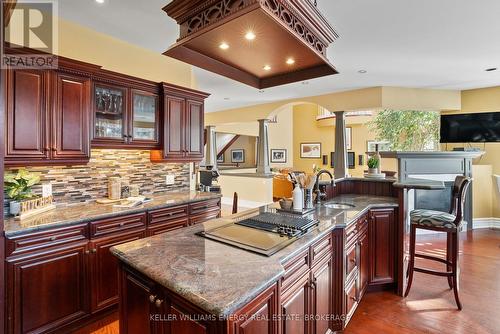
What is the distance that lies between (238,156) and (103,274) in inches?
344

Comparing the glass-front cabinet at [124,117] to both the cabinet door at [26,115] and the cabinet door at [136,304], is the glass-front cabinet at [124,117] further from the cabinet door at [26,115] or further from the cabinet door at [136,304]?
the cabinet door at [136,304]

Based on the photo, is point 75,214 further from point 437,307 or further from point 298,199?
point 437,307

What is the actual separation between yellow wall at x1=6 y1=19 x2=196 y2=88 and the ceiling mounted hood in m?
1.85

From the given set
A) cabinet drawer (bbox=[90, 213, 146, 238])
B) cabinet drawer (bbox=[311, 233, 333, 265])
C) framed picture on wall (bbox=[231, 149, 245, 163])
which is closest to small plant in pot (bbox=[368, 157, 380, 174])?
cabinet drawer (bbox=[311, 233, 333, 265])

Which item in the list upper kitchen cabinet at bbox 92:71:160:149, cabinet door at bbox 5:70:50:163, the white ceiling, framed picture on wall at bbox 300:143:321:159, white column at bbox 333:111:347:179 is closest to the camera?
cabinet door at bbox 5:70:50:163

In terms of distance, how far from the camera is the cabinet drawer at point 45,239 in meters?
1.72

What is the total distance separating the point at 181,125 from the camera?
10.6ft

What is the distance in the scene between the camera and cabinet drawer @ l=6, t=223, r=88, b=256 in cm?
172

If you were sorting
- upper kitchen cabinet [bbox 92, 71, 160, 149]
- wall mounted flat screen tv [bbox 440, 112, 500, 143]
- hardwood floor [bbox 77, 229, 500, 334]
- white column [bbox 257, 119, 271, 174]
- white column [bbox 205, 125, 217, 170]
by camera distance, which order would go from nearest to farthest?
1. hardwood floor [bbox 77, 229, 500, 334]
2. upper kitchen cabinet [bbox 92, 71, 160, 149]
3. wall mounted flat screen tv [bbox 440, 112, 500, 143]
4. white column [bbox 257, 119, 271, 174]
5. white column [bbox 205, 125, 217, 170]

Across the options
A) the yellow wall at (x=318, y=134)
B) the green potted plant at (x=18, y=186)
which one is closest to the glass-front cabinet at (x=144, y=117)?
the green potted plant at (x=18, y=186)

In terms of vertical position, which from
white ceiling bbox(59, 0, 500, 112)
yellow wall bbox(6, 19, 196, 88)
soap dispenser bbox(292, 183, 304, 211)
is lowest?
soap dispenser bbox(292, 183, 304, 211)

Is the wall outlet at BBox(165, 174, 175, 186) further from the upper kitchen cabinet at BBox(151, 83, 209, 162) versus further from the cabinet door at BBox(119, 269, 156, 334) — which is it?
the cabinet door at BBox(119, 269, 156, 334)

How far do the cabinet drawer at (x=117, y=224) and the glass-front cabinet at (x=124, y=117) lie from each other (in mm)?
784

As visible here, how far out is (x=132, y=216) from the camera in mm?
2373
